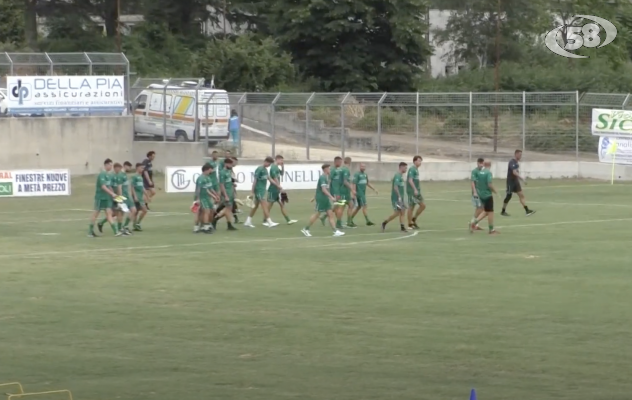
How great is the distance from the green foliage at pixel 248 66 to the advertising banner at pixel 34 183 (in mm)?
17782

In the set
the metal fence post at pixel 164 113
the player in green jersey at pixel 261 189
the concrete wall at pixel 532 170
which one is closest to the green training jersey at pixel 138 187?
the player in green jersey at pixel 261 189

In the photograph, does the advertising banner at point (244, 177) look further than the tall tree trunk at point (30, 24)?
No

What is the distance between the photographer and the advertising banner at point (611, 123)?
4550cm

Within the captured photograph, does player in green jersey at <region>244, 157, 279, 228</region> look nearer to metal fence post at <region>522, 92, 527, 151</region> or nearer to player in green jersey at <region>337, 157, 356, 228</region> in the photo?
player in green jersey at <region>337, 157, 356, 228</region>

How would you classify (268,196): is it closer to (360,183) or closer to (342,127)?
(360,183)

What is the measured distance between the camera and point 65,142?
46.9m

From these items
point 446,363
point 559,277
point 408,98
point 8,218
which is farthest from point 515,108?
point 446,363

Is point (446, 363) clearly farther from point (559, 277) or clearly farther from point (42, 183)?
point (42, 183)

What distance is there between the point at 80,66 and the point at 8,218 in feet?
49.8

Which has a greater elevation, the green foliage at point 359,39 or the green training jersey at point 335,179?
the green foliage at point 359,39

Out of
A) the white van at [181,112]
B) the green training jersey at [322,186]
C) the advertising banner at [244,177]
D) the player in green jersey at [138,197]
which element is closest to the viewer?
the green training jersey at [322,186]

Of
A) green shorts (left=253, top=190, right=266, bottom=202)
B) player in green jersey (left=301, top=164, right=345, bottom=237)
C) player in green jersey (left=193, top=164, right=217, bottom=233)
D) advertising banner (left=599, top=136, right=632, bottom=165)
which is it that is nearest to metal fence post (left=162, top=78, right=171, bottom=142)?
advertising banner (left=599, top=136, right=632, bottom=165)

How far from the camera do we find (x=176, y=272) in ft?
71.7

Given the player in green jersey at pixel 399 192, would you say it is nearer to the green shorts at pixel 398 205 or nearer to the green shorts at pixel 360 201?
the green shorts at pixel 398 205
